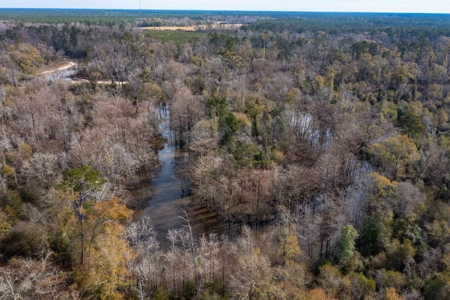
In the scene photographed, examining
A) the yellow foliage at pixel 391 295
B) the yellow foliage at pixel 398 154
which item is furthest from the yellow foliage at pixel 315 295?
the yellow foliage at pixel 398 154

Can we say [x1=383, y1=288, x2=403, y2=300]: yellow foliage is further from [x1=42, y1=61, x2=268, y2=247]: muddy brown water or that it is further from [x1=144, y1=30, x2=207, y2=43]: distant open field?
[x1=144, y1=30, x2=207, y2=43]: distant open field

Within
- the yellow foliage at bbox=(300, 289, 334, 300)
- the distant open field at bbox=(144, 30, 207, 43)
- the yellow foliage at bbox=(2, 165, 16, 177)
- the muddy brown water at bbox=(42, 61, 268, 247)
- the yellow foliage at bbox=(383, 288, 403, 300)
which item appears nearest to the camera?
the yellow foliage at bbox=(300, 289, 334, 300)

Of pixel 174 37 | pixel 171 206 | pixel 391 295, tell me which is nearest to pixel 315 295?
pixel 391 295

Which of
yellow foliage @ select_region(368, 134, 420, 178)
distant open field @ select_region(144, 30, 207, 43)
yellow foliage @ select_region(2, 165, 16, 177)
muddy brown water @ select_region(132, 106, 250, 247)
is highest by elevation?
distant open field @ select_region(144, 30, 207, 43)

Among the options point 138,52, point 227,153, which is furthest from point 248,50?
point 227,153

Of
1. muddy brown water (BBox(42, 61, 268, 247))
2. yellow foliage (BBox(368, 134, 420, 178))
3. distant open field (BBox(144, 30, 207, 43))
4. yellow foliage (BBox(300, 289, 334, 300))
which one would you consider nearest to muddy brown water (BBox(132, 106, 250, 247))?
muddy brown water (BBox(42, 61, 268, 247))

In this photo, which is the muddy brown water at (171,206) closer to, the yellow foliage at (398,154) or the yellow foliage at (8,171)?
the yellow foliage at (8,171)

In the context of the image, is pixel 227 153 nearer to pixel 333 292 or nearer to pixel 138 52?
pixel 333 292

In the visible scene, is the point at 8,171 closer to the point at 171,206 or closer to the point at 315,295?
the point at 171,206
